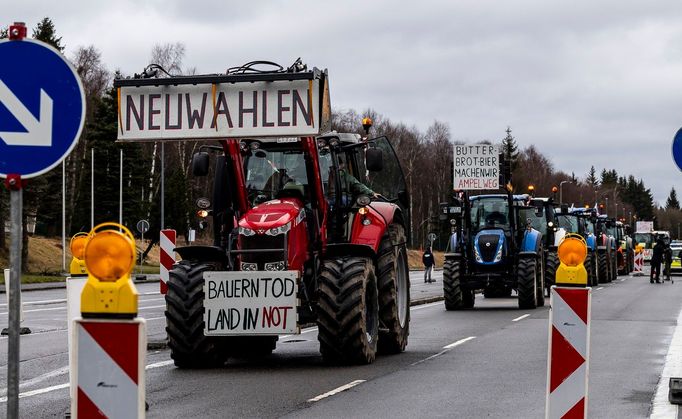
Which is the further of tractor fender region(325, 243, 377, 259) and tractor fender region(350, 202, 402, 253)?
tractor fender region(350, 202, 402, 253)

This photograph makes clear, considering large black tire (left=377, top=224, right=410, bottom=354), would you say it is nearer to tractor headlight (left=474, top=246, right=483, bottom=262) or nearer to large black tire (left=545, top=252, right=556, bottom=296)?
tractor headlight (left=474, top=246, right=483, bottom=262)

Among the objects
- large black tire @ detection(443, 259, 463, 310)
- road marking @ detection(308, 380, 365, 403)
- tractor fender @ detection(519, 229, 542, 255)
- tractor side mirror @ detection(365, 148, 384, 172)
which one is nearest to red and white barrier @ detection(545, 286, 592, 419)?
road marking @ detection(308, 380, 365, 403)

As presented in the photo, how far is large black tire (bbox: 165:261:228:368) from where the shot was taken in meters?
13.3

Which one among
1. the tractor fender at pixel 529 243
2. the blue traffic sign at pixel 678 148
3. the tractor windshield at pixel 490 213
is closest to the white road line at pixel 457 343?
the blue traffic sign at pixel 678 148

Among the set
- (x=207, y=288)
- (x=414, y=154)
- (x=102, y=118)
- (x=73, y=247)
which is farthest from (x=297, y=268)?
(x=414, y=154)

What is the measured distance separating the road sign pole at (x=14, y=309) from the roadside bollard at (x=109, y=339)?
2.99 ft

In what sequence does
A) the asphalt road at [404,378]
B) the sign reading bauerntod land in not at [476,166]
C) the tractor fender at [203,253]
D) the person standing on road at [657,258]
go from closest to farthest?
the asphalt road at [404,378], the tractor fender at [203,253], the sign reading bauerntod land in not at [476,166], the person standing on road at [657,258]

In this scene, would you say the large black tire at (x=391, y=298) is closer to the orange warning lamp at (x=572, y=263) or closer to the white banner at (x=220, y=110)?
the white banner at (x=220, y=110)

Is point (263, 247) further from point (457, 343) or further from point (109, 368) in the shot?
point (109, 368)

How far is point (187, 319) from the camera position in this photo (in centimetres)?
1323

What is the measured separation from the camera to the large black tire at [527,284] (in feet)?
86.5

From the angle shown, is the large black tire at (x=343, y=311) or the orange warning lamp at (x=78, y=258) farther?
the large black tire at (x=343, y=311)

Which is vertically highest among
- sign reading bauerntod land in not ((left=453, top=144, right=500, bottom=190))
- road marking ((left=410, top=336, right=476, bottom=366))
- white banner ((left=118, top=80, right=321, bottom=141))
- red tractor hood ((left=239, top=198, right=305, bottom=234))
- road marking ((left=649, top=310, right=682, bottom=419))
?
sign reading bauerntod land in not ((left=453, top=144, right=500, bottom=190))

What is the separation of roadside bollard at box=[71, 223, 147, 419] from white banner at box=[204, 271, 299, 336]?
24.5 feet
